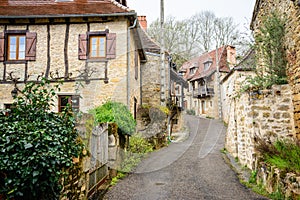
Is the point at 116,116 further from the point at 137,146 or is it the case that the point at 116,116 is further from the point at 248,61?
the point at 248,61

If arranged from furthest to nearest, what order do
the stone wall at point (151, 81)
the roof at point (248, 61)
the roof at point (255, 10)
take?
the stone wall at point (151, 81)
the roof at point (255, 10)
the roof at point (248, 61)

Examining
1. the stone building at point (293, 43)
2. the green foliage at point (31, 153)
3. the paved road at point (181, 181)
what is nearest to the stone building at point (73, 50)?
the paved road at point (181, 181)

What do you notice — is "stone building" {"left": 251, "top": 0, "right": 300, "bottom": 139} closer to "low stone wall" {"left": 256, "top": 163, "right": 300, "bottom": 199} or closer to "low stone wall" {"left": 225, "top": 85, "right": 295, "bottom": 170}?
"low stone wall" {"left": 225, "top": 85, "right": 295, "bottom": 170}

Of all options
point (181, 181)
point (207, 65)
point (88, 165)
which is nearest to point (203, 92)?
point (207, 65)

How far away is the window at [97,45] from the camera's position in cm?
1062

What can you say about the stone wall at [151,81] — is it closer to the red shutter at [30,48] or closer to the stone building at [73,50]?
the stone building at [73,50]

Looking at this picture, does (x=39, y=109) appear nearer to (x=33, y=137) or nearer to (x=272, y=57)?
(x=33, y=137)

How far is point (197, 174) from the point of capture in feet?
24.6

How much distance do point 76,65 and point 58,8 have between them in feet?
8.03

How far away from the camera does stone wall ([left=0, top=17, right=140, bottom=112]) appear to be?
34.7 ft

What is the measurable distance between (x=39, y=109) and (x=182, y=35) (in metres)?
25.0

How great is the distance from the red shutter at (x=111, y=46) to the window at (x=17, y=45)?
286 centimetres

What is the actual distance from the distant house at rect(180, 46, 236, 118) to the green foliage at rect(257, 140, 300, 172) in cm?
2071

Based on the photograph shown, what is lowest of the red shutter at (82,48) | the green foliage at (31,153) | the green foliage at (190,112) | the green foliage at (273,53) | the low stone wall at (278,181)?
the low stone wall at (278,181)
